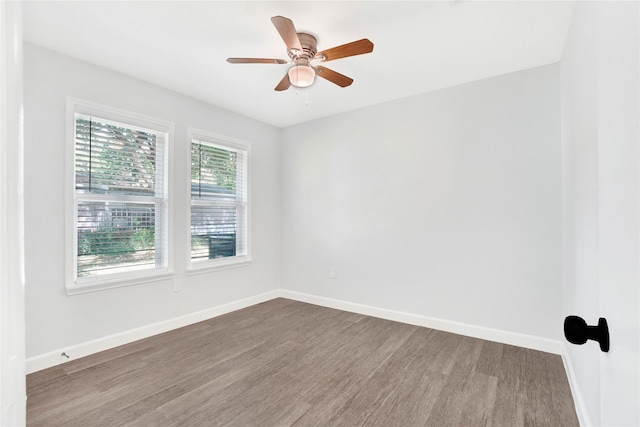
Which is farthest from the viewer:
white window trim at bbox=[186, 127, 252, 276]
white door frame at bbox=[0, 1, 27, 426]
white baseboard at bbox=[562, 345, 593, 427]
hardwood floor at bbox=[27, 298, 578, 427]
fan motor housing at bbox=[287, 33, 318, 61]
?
white window trim at bbox=[186, 127, 252, 276]

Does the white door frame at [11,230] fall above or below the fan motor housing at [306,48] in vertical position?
below

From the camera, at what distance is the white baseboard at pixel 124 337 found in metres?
2.39

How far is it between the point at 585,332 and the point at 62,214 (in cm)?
329

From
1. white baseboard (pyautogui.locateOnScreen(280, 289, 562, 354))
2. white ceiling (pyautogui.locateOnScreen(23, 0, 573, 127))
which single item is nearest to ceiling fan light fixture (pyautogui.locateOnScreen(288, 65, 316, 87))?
white ceiling (pyautogui.locateOnScreen(23, 0, 573, 127))

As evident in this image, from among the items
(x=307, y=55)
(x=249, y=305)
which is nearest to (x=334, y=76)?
(x=307, y=55)

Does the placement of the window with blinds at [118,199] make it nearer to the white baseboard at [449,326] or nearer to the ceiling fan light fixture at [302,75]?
the ceiling fan light fixture at [302,75]

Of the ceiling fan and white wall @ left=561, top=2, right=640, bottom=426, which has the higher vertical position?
the ceiling fan

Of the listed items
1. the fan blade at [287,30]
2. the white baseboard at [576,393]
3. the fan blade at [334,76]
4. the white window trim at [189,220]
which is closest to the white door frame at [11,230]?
the fan blade at [287,30]

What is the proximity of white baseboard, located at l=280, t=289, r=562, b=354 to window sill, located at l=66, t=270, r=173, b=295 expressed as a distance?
1.89 metres

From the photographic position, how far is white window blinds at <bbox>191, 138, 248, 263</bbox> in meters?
3.59

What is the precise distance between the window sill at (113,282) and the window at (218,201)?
0.40m

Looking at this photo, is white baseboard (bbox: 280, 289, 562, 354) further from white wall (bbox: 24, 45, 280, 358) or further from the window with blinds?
the window with blinds

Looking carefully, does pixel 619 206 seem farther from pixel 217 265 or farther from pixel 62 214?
pixel 217 265

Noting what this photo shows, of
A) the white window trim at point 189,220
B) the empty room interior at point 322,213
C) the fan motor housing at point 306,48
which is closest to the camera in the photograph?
the empty room interior at point 322,213
